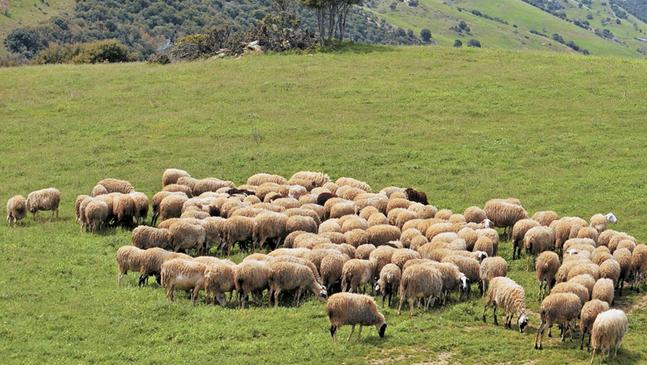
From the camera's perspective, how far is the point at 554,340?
18938 millimetres

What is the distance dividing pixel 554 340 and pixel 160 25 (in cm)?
7440

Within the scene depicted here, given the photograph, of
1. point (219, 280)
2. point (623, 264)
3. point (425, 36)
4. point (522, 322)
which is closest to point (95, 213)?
point (219, 280)

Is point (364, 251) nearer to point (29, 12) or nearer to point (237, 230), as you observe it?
point (237, 230)

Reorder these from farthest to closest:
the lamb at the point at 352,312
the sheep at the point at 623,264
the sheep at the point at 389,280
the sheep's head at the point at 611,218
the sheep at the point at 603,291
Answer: the sheep's head at the point at 611,218
the sheep at the point at 623,264
the sheep at the point at 389,280
the sheep at the point at 603,291
the lamb at the point at 352,312

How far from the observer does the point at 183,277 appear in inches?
805

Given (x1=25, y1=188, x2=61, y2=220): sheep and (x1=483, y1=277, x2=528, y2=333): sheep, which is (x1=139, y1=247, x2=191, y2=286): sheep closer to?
(x1=483, y1=277, x2=528, y2=333): sheep

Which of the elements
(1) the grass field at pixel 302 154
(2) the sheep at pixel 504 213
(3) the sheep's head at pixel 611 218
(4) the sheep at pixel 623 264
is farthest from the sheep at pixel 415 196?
(4) the sheep at pixel 623 264

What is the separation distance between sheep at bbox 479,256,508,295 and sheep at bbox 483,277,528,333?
1170mm

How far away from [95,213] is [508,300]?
1456 centimetres

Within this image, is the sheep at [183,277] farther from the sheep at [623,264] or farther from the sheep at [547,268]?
the sheep at [623,264]

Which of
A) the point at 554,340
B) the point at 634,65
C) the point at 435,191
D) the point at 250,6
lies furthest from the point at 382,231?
the point at 250,6

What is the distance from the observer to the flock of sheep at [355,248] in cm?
1958

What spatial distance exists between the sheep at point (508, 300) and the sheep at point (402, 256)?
8.36 feet

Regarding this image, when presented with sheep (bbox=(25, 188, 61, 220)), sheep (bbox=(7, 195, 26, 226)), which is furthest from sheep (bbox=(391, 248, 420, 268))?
sheep (bbox=(7, 195, 26, 226))
